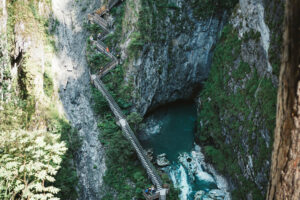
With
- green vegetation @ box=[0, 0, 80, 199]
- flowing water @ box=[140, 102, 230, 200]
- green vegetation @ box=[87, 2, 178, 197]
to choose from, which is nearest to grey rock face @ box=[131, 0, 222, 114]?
green vegetation @ box=[87, 2, 178, 197]

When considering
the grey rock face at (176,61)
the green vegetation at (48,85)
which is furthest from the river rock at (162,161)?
the green vegetation at (48,85)

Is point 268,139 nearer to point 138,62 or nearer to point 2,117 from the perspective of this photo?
point 138,62

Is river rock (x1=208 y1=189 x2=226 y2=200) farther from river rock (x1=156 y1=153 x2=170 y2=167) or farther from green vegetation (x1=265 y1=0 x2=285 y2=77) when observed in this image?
green vegetation (x1=265 y1=0 x2=285 y2=77)

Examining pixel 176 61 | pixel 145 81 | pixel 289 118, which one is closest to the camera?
pixel 289 118

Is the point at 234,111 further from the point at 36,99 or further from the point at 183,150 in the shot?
Answer: the point at 36,99

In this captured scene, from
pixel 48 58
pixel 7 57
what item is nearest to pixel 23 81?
pixel 7 57

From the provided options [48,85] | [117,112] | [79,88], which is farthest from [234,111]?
[48,85]
